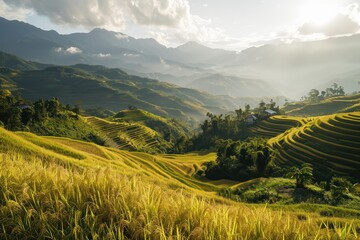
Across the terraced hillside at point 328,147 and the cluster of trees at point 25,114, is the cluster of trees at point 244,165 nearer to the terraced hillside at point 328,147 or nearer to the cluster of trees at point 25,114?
the terraced hillside at point 328,147

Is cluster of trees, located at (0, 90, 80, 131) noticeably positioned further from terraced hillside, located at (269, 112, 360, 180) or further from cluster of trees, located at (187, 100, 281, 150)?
terraced hillside, located at (269, 112, 360, 180)

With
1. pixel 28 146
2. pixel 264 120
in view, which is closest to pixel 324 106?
pixel 264 120

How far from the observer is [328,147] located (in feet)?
203

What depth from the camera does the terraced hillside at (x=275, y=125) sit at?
99.6 m

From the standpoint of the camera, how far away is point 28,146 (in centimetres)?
1825

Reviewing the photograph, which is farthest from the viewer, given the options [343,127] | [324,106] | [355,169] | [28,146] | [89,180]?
[324,106]

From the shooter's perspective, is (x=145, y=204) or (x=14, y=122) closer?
(x=145, y=204)

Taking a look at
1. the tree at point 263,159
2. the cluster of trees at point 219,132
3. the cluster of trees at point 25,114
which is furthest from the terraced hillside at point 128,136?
the tree at point 263,159

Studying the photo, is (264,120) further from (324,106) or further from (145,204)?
(145,204)

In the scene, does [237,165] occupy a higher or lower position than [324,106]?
lower

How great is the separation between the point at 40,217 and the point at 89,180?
1203 mm

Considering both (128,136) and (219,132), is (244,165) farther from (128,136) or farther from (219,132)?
(128,136)

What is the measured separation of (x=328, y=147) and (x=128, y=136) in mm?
91552

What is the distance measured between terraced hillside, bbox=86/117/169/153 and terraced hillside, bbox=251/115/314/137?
44682 millimetres
